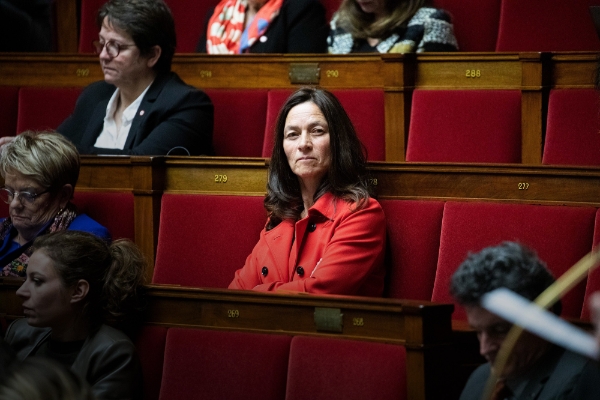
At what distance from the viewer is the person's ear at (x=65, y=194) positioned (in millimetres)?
965

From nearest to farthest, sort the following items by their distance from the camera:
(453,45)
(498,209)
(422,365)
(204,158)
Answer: (422,365) → (498,209) → (204,158) → (453,45)

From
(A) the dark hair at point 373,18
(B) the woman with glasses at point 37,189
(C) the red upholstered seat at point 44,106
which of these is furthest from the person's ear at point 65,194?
(A) the dark hair at point 373,18

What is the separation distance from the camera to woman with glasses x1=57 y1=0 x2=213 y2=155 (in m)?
1.12

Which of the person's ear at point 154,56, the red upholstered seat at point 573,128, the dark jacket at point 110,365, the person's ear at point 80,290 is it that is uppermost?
the person's ear at point 154,56

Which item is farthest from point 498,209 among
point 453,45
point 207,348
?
point 453,45

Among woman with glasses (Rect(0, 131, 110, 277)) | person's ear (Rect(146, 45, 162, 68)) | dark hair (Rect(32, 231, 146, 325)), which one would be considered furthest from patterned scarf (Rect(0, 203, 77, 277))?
person's ear (Rect(146, 45, 162, 68))

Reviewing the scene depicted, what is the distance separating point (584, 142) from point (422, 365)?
466 millimetres

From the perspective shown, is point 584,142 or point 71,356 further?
point 584,142

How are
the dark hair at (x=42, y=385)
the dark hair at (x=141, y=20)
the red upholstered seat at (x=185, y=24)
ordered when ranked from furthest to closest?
the red upholstered seat at (x=185, y=24) < the dark hair at (x=141, y=20) < the dark hair at (x=42, y=385)

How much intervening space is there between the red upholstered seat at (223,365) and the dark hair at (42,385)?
0.87 ft

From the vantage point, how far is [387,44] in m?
1.22

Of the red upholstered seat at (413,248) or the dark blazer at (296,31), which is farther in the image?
the dark blazer at (296,31)

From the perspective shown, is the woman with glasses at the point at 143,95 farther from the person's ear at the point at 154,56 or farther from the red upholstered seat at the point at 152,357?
the red upholstered seat at the point at 152,357

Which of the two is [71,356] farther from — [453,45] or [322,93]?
[453,45]
